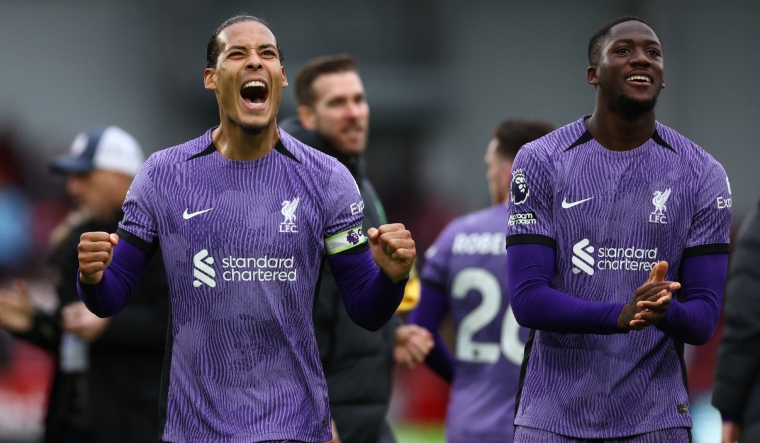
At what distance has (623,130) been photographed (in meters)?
4.43

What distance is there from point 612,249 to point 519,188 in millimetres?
392

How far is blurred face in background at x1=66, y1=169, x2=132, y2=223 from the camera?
675 cm

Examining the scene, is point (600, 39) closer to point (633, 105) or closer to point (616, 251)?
point (633, 105)

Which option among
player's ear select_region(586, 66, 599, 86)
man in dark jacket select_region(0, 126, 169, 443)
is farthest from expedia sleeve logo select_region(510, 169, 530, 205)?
man in dark jacket select_region(0, 126, 169, 443)

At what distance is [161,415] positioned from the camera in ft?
14.0

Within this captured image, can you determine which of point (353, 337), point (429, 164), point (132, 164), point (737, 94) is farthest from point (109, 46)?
point (353, 337)

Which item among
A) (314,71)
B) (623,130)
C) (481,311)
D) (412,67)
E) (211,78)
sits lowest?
(481,311)

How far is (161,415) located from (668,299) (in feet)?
5.68

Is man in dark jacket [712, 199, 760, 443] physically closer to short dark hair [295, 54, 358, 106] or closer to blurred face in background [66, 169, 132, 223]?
short dark hair [295, 54, 358, 106]

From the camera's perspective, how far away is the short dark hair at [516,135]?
21.9ft

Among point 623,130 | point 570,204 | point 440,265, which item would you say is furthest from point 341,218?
point 440,265

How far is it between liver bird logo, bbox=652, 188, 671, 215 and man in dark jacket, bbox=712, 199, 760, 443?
4.07ft

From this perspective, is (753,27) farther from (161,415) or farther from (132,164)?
(161,415)

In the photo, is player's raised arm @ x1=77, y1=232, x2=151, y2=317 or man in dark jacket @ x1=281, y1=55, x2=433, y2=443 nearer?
player's raised arm @ x1=77, y1=232, x2=151, y2=317
